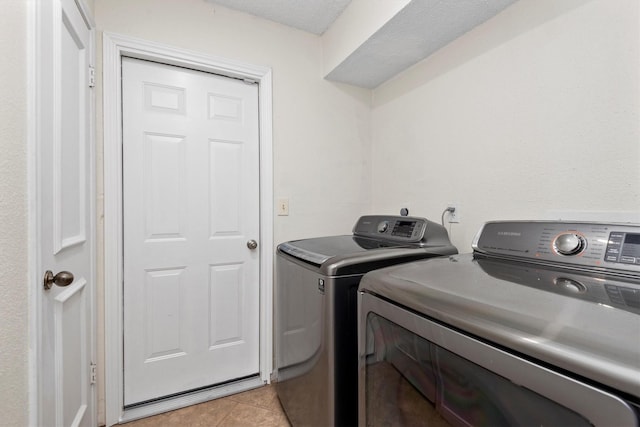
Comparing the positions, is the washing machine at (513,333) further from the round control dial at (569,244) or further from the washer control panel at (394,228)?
the washer control panel at (394,228)

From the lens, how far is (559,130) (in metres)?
1.20

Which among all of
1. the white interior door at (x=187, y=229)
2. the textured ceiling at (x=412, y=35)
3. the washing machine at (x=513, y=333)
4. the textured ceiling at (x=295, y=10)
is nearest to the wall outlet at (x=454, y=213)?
the washing machine at (x=513, y=333)

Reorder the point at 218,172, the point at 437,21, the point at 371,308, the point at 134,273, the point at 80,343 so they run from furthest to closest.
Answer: the point at 218,172, the point at 134,273, the point at 437,21, the point at 80,343, the point at 371,308

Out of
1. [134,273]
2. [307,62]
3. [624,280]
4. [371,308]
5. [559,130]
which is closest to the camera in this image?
[624,280]

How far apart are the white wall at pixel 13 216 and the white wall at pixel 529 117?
1764 mm

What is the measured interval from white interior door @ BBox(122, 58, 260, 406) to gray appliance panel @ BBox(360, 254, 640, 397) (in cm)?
128

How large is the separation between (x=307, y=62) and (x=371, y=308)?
178 cm

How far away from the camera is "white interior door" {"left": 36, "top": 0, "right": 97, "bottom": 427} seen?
3.07 feet

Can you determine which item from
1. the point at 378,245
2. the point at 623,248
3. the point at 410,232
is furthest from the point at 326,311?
the point at 623,248

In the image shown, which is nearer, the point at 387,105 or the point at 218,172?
the point at 218,172

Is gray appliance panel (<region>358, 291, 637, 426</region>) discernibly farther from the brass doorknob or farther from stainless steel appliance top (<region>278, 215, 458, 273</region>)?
the brass doorknob

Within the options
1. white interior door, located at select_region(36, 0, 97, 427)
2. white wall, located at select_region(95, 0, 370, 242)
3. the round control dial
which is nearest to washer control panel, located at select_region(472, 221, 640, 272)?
the round control dial

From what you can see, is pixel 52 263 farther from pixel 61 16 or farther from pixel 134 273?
pixel 61 16

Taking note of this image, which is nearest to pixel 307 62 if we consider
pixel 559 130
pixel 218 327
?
pixel 559 130
